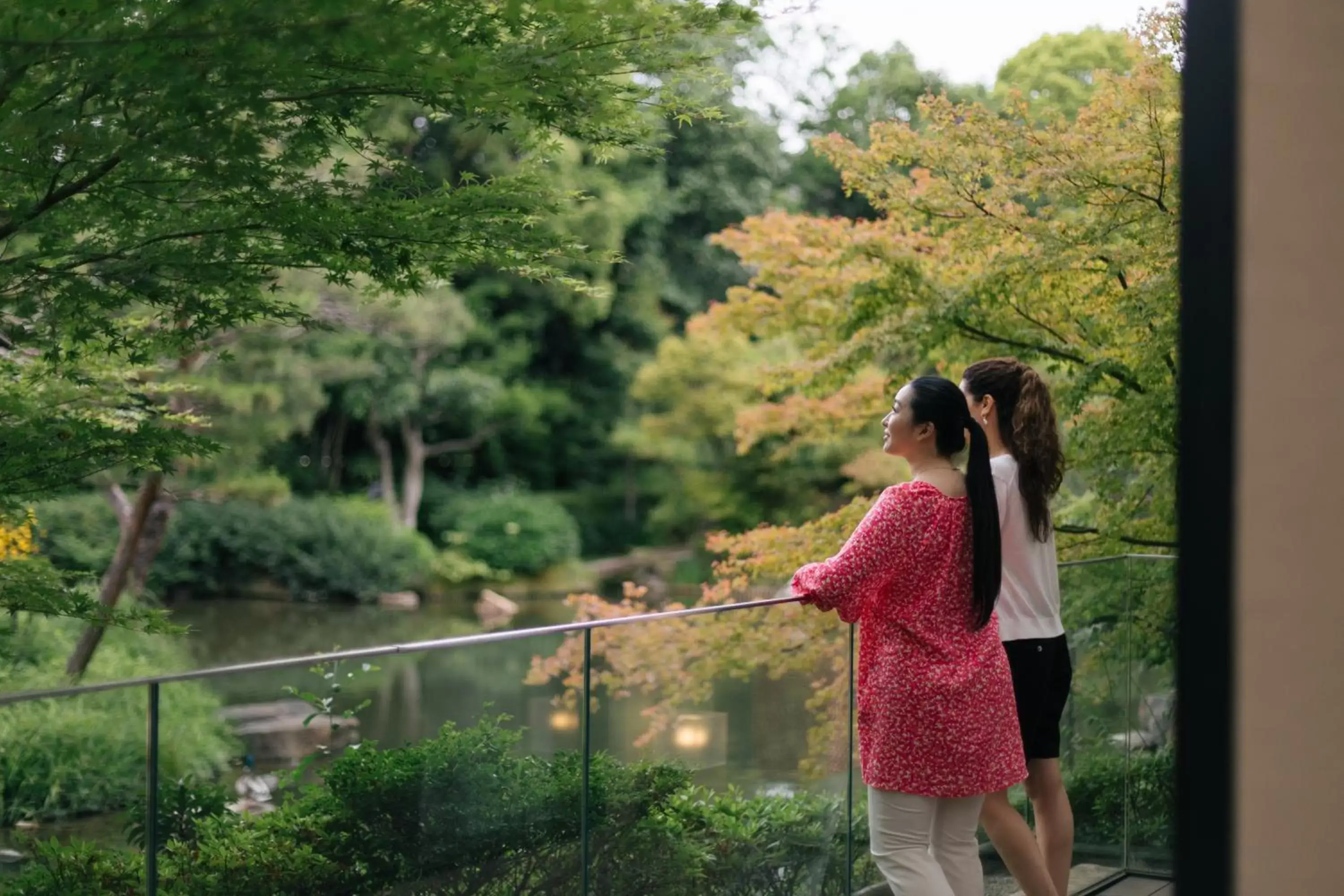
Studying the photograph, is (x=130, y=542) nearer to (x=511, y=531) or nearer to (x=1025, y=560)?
(x=1025, y=560)

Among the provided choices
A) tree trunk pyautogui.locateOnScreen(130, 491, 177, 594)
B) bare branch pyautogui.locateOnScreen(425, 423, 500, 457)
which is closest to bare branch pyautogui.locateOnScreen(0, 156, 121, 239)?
tree trunk pyautogui.locateOnScreen(130, 491, 177, 594)

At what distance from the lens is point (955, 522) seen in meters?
2.24

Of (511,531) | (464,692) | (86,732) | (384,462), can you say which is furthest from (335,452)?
(86,732)

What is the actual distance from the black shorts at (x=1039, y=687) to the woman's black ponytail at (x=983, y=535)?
36 cm

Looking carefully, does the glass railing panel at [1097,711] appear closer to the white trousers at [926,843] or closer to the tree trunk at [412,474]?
the white trousers at [926,843]

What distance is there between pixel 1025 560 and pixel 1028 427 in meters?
0.26

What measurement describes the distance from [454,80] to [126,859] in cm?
171

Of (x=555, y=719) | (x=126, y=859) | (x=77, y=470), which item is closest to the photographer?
(x=126, y=859)

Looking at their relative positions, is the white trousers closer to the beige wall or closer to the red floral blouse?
the red floral blouse

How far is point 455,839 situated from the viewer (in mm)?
2410

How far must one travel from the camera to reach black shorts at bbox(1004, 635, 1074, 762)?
8.46 feet

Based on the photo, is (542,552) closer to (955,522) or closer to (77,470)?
(77,470)

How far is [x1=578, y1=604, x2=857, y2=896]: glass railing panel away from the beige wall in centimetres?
142

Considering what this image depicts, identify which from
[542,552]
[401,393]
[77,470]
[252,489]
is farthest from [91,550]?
[77,470]
